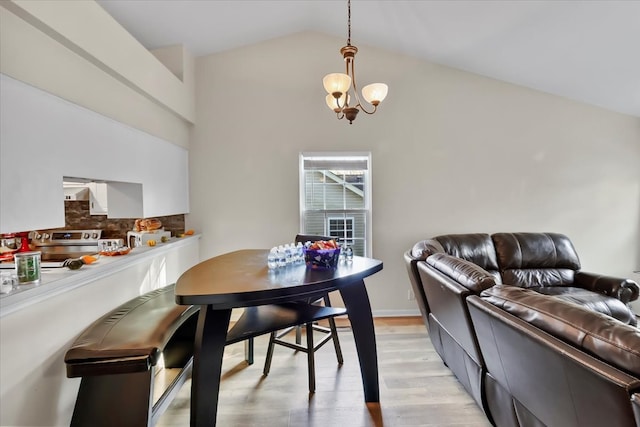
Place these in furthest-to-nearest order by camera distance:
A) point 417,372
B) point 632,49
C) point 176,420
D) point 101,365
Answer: point 632,49
point 417,372
point 176,420
point 101,365

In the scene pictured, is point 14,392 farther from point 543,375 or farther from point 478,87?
point 478,87

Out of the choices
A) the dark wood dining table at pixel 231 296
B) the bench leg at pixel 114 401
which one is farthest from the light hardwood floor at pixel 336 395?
the bench leg at pixel 114 401

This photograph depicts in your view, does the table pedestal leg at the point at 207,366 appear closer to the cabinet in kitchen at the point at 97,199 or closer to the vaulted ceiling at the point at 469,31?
the cabinet in kitchen at the point at 97,199

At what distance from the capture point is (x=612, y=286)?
118 inches

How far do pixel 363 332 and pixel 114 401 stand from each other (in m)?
1.53

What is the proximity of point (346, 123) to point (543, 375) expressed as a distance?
3138mm

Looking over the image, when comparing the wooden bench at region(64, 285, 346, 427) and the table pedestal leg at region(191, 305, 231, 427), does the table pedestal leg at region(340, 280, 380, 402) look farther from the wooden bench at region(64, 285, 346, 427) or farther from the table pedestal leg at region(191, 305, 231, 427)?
the table pedestal leg at region(191, 305, 231, 427)

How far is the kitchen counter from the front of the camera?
1.46 meters

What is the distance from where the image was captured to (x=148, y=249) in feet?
8.95

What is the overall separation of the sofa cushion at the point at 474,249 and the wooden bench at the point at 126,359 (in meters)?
1.93

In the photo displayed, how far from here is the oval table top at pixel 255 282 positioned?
1517 millimetres

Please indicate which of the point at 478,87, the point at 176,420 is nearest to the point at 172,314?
the point at 176,420

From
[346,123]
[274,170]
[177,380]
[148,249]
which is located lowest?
[177,380]

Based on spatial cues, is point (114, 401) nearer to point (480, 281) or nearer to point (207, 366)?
point (207, 366)
